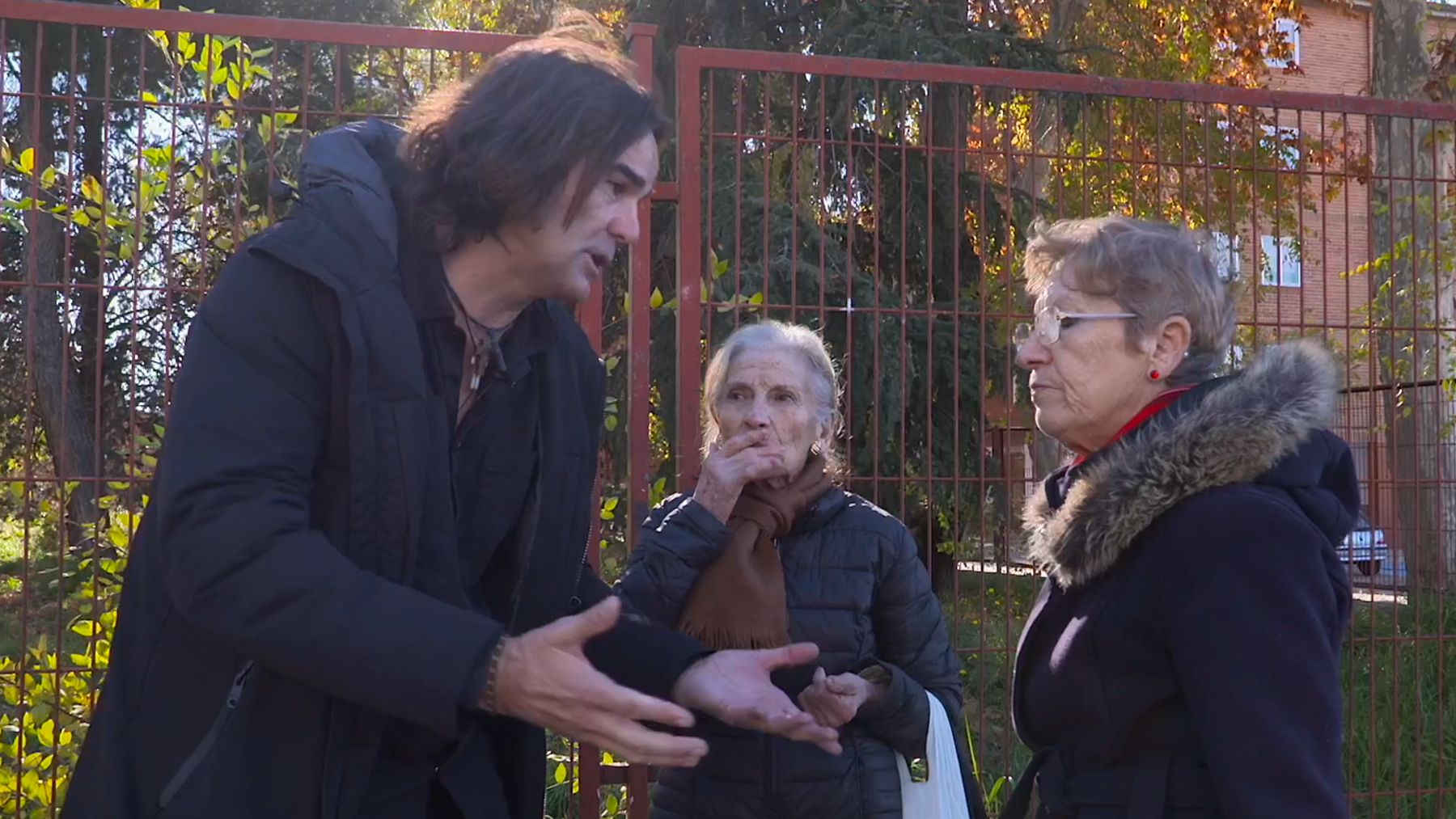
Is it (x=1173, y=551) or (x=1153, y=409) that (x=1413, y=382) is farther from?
(x=1173, y=551)

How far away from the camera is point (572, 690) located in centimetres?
164

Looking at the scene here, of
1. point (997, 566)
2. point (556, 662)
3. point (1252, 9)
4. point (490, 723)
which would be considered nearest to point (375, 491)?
point (556, 662)

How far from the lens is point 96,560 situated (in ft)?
12.3

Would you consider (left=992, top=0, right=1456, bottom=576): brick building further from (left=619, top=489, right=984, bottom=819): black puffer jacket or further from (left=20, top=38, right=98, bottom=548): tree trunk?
(left=20, top=38, right=98, bottom=548): tree trunk

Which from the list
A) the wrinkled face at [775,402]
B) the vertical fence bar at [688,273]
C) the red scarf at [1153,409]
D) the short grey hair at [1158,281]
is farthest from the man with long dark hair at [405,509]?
the vertical fence bar at [688,273]

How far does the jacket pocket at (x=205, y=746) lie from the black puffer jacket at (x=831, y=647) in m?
1.43

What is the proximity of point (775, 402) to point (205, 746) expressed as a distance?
5.93ft

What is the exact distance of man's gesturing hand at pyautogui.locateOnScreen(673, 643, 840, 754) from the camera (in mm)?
2102

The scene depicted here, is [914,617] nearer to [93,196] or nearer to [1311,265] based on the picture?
[93,196]

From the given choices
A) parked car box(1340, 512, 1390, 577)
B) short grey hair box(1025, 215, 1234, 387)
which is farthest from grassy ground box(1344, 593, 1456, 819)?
short grey hair box(1025, 215, 1234, 387)

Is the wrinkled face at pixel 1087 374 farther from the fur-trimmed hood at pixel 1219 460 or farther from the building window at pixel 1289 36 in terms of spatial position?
the building window at pixel 1289 36

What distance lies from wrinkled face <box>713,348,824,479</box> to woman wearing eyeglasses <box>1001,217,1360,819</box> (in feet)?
2.72

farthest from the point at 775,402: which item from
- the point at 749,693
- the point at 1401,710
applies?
the point at 1401,710

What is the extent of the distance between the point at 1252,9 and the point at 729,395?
526 inches
